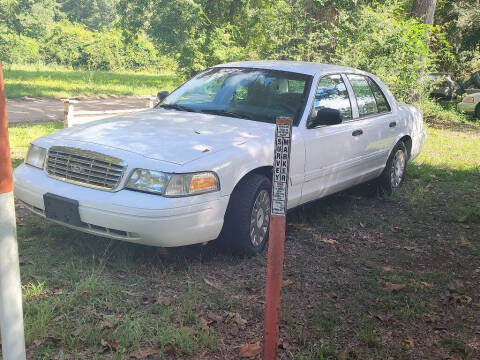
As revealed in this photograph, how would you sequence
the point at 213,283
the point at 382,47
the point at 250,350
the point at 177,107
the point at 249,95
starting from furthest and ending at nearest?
the point at 382,47
the point at 177,107
the point at 249,95
the point at 213,283
the point at 250,350

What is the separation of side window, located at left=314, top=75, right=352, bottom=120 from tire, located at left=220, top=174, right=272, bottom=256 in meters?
1.33

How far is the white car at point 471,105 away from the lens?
17625mm

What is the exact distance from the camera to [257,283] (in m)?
4.34

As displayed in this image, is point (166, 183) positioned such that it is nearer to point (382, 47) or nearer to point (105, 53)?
point (382, 47)

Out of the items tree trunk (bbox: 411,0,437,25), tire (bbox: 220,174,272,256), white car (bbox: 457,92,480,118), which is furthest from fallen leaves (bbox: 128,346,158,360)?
white car (bbox: 457,92,480,118)

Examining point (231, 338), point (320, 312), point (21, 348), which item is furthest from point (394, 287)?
point (21, 348)

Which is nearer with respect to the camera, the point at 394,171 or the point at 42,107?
the point at 394,171

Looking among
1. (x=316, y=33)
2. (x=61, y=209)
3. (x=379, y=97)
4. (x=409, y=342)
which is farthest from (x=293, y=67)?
(x=316, y=33)

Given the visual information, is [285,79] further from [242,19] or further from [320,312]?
[242,19]

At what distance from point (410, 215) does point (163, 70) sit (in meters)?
38.7

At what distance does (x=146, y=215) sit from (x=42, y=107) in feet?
40.3

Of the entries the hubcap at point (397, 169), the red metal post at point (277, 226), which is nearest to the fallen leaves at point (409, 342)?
the red metal post at point (277, 226)

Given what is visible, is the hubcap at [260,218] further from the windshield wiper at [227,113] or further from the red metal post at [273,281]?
the red metal post at [273,281]

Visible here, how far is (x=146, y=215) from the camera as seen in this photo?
4012 millimetres
